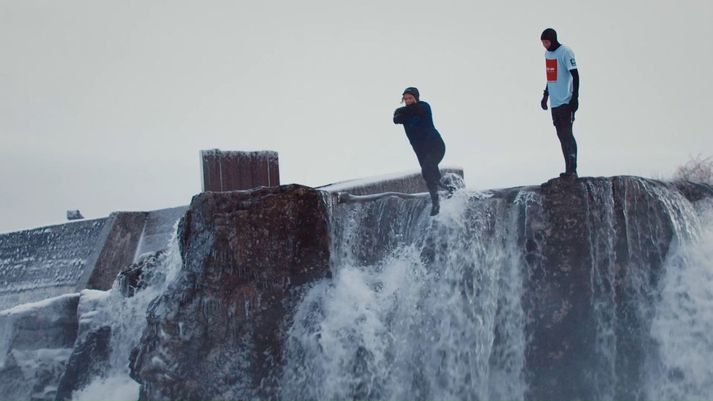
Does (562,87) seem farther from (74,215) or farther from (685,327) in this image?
(74,215)

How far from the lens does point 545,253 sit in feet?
28.1

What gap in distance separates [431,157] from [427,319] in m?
1.57

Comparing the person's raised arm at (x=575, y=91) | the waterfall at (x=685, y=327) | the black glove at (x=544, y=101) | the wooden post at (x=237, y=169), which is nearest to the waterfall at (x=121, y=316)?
the wooden post at (x=237, y=169)

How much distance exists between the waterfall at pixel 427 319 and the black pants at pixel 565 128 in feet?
2.00

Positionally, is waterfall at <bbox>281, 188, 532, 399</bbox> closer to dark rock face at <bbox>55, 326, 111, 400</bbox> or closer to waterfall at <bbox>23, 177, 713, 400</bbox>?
waterfall at <bbox>23, 177, 713, 400</bbox>

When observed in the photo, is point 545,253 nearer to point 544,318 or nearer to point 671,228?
point 544,318

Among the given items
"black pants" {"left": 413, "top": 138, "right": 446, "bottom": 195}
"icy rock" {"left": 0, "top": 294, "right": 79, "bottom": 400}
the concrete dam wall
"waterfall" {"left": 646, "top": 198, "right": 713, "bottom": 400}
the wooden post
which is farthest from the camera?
the concrete dam wall

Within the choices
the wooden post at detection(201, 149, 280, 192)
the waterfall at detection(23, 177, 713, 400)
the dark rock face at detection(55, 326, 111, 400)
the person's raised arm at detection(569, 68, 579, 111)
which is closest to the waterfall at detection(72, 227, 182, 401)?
the dark rock face at detection(55, 326, 111, 400)

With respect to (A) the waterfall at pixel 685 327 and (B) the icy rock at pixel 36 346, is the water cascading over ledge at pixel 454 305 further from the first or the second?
(B) the icy rock at pixel 36 346

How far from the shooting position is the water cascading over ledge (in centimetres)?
830

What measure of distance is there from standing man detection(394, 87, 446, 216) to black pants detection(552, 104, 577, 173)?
3.76 feet

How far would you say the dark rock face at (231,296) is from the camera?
8.42 m

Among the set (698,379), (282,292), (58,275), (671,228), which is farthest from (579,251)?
(58,275)

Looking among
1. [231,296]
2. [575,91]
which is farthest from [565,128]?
[231,296]
